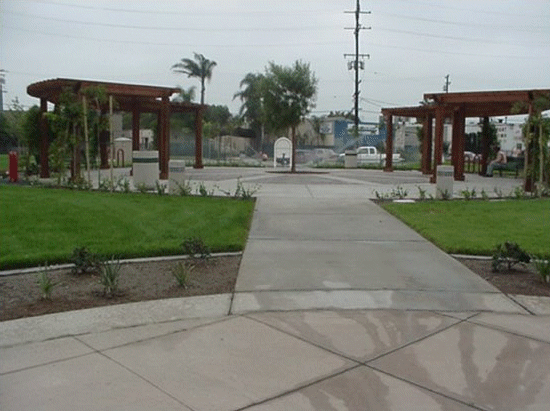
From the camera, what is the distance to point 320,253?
8117mm

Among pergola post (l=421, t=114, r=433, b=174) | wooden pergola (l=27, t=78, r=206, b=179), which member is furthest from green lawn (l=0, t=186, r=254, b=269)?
pergola post (l=421, t=114, r=433, b=174)

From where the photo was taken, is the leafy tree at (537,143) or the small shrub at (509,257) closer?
the small shrub at (509,257)

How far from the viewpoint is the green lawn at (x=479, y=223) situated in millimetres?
8727

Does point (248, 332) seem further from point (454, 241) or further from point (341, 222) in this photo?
point (341, 222)

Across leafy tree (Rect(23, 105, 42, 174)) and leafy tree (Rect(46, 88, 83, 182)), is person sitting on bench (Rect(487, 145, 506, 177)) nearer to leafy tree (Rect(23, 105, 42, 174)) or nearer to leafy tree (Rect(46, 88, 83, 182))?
leafy tree (Rect(46, 88, 83, 182))

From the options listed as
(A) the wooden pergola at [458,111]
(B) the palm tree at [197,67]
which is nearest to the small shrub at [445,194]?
(A) the wooden pergola at [458,111]

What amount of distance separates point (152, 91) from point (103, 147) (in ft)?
34.0

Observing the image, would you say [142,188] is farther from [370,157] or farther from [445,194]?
[370,157]

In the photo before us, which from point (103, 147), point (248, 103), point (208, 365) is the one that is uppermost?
point (248, 103)

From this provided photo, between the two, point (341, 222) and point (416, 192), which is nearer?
point (341, 222)

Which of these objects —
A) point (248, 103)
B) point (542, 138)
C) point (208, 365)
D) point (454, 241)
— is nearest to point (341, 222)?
point (454, 241)

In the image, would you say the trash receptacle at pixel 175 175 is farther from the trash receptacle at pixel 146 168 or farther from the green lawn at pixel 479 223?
the green lawn at pixel 479 223

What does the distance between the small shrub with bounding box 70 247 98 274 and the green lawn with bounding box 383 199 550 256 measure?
4.96 m

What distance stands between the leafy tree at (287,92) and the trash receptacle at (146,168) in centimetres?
1159
